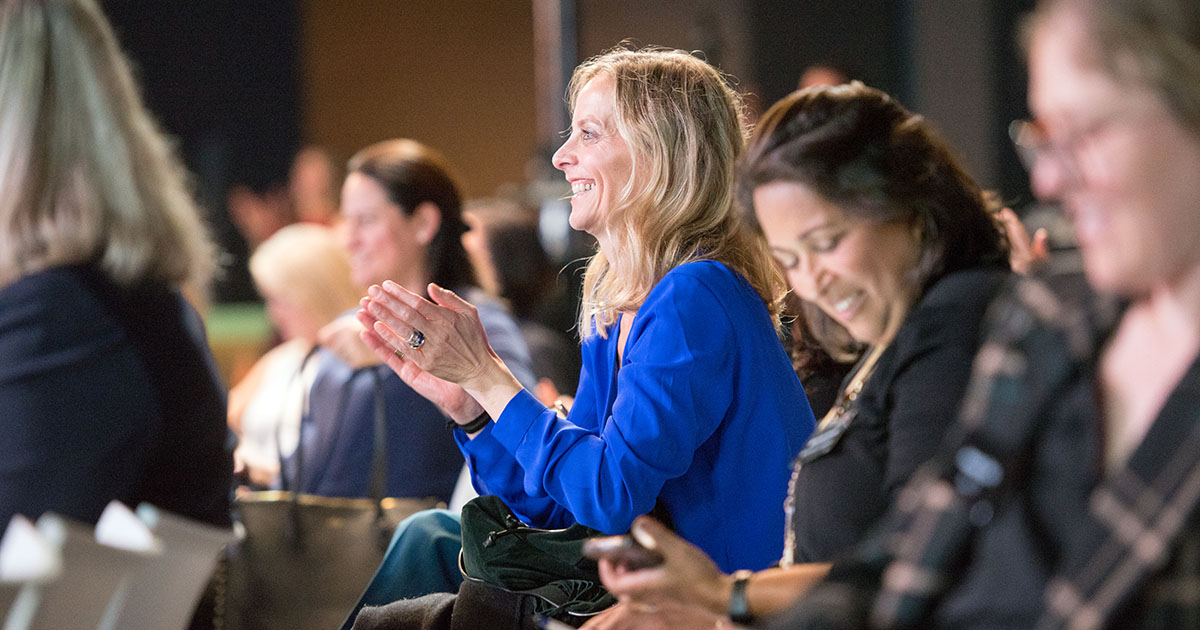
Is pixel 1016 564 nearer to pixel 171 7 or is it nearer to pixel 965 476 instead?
pixel 965 476

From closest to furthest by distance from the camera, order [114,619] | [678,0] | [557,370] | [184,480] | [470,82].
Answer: [114,619], [184,480], [557,370], [678,0], [470,82]

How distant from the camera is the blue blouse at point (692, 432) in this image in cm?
173

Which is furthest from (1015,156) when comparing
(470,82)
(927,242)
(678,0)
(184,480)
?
(470,82)

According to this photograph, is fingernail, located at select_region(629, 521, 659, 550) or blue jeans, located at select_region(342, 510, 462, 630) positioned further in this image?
blue jeans, located at select_region(342, 510, 462, 630)

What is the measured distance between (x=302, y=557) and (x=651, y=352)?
112 cm

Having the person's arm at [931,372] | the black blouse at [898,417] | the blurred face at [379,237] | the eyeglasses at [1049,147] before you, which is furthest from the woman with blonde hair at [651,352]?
the blurred face at [379,237]

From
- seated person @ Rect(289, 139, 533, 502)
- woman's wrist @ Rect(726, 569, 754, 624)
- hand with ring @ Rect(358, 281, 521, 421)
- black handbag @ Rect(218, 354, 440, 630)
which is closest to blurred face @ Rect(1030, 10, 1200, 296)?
woman's wrist @ Rect(726, 569, 754, 624)

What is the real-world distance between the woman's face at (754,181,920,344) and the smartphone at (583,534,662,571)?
38cm

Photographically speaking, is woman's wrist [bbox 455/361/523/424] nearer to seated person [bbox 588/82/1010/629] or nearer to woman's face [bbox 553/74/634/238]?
woman's face [bbox 553/74/634/238]

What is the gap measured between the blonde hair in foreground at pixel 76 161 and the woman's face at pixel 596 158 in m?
0.63

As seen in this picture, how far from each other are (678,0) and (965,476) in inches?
161

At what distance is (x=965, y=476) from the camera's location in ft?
3.68

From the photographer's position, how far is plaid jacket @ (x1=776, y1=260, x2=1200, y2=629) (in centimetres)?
100

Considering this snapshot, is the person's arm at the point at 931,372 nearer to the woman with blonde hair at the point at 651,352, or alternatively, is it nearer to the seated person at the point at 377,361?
the woman with blonde hair at the point at 651,352
